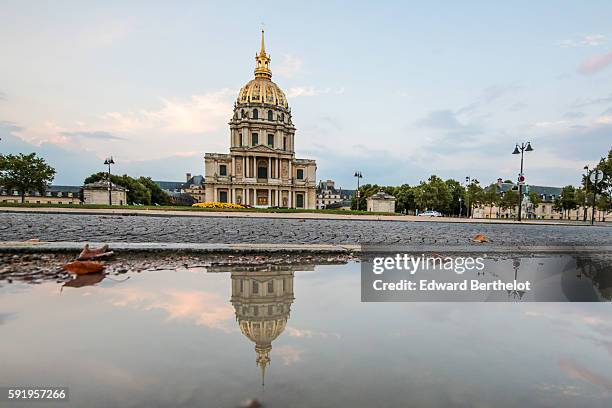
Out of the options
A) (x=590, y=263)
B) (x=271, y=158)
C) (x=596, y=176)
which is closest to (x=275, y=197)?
(x=271, y=158)

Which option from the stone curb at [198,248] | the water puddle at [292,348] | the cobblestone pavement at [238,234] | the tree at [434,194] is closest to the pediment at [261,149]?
the tree at [434,194]

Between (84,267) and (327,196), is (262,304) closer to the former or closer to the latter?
(84,267)

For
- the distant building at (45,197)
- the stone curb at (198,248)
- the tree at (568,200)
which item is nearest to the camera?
the stone curb at (198,248)

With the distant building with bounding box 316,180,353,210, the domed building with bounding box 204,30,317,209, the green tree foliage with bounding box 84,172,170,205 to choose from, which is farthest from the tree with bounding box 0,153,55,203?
the distant building with bounding box 316,180,353,210

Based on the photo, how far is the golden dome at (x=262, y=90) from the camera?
79.1 metres

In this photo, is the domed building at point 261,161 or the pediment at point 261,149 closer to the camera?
the domed building at point 261,161

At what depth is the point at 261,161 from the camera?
77.1 meters

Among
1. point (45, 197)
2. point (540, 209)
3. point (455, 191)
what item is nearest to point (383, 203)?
point (455, 191)

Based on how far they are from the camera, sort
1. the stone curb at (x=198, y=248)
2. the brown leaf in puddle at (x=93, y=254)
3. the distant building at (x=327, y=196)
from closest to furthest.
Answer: the brown leaf in puddle at (x=93, y=254) < the stone curb at (x=198, y=248) < the distant building at (x=327, y=196)

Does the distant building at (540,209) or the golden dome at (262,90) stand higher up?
the golden dome at (262,90)

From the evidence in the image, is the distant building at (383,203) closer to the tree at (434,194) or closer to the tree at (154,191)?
the tree at (434,194)

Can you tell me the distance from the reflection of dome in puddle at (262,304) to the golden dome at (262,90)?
78.6 meters

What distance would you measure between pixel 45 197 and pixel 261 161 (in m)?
60.8

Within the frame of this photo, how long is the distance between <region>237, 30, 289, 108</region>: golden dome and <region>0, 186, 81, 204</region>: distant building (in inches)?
1884
